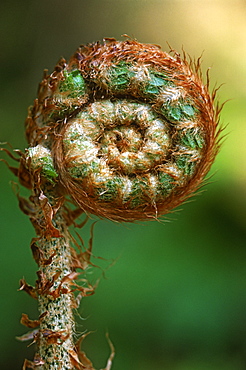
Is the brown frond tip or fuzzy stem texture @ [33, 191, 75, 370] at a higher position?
the brown frond tip

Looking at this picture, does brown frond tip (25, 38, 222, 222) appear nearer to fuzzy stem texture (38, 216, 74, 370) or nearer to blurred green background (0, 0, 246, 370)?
fuzzy stem texture (38, 216, 74, 370)

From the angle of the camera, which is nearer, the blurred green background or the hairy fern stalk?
the hairy fern stalk

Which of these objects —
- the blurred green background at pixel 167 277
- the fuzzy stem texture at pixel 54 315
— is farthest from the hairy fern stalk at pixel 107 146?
the blurred green background at pixel 167 277

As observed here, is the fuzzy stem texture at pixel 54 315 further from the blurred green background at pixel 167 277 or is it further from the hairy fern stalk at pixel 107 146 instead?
the blurred green background at pixel 167 277

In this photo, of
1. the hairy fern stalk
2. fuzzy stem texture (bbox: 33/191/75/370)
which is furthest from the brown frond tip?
fuzzy stem texture (bbox: 33/191/75/370)

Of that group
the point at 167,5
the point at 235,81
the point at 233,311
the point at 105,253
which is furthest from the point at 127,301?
the point at 167,5

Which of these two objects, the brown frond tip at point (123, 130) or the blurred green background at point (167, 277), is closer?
the brown frond tip at point (123, 130)

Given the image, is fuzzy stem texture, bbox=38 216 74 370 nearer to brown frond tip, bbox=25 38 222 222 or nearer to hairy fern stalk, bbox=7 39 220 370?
hairy fern stalk, bbox=7 39 220 370

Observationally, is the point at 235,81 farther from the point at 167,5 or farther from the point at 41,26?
the point at 41,26

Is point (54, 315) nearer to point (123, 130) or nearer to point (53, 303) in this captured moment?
point (53, 303)
